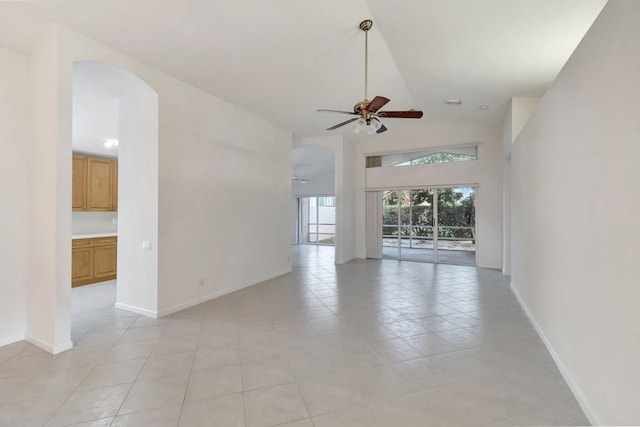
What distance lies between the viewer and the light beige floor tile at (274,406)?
1879 mm

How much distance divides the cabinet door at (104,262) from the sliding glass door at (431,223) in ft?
21.9

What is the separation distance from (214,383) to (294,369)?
646 mm

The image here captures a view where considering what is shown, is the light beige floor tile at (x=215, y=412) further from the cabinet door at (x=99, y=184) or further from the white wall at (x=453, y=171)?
the white wall at (x=453, y=171)

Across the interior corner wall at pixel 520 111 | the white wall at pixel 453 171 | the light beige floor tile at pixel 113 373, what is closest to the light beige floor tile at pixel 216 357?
the light beige floor tile at pixel 113 373

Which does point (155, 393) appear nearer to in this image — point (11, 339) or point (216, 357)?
point (216, 357)

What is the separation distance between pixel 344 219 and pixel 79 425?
6422 millimetres

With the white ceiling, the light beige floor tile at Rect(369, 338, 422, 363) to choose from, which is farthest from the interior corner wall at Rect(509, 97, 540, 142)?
the light beige floor tile at Rect(369, 338, 422, 363)

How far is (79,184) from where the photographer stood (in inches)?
209

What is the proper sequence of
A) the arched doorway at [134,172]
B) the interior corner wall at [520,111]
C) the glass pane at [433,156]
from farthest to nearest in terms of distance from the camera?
the glass pane at [433,156] → the interior corner wall at [520,111] → the arched doorway at [134,172]

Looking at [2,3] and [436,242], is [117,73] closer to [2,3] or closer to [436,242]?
[2,3]

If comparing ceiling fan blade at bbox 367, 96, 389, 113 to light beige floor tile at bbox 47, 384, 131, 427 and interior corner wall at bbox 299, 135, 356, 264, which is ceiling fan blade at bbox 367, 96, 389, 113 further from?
interior corner wall at bbox 299, 135, 356, 264

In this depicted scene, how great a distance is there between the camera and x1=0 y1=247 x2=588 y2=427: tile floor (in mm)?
1929

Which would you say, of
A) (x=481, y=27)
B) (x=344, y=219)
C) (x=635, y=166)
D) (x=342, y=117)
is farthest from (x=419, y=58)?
(x=344, y=219)

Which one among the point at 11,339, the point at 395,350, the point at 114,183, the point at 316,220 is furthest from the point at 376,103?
the point at 316,220
